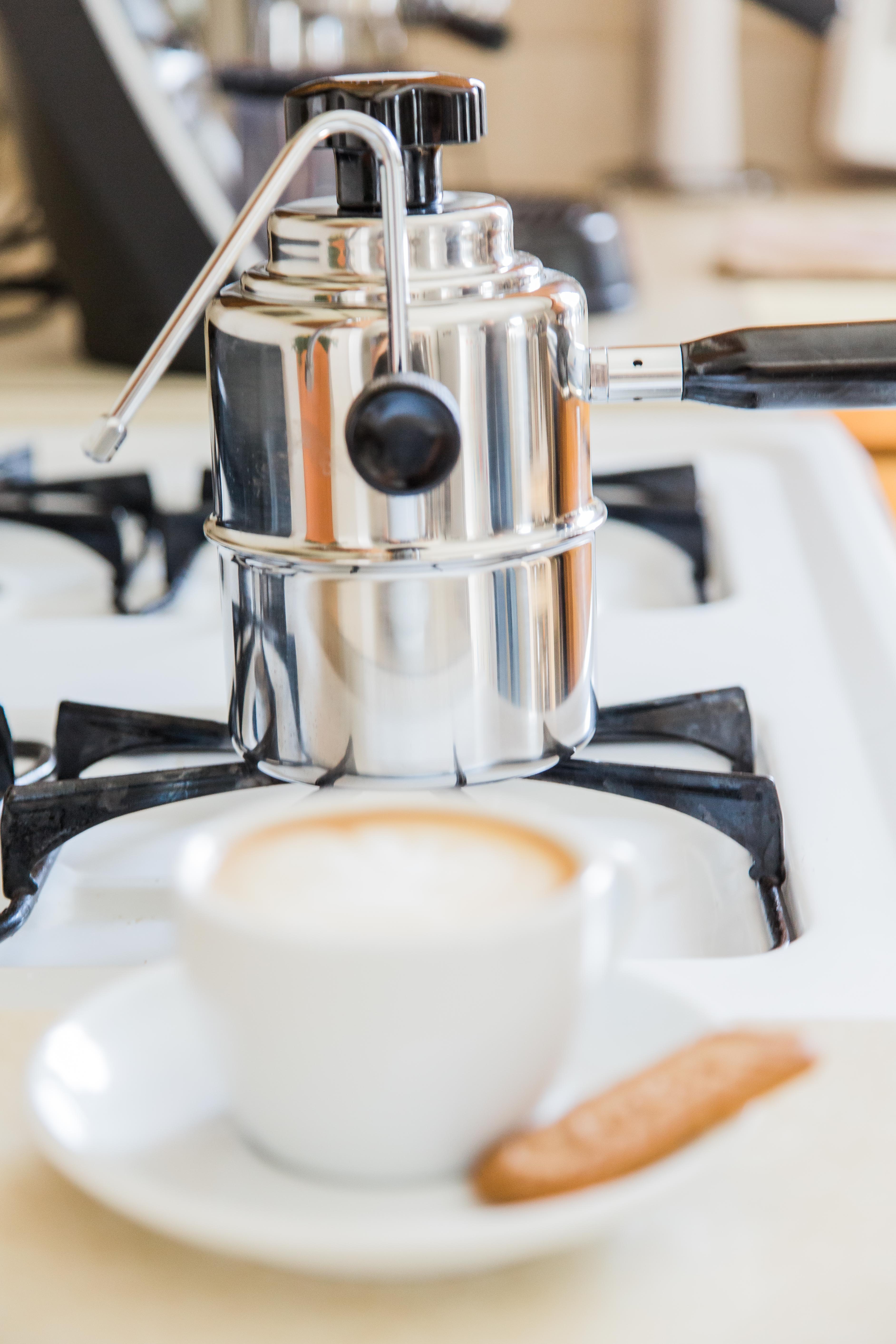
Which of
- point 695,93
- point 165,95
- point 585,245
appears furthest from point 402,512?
point 695,93

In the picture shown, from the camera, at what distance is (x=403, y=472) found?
0.34m

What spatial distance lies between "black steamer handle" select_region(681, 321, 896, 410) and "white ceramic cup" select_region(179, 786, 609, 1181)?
7.3 inches

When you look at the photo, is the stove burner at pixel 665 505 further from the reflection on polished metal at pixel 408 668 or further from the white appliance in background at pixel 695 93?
the white appliance in background at pixel 695 93

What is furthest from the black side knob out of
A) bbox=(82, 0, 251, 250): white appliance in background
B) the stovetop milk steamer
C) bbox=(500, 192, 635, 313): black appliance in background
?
bbox=(500, 192, 635, 313): black appliance in background

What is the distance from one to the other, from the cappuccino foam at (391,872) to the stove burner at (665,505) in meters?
0.38

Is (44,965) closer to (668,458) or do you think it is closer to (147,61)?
(668,458)

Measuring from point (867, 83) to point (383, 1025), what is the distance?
1.90 m

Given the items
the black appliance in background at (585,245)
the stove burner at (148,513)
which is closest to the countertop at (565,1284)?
the stove burner at (148,513)

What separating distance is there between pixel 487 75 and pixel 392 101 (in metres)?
1.82

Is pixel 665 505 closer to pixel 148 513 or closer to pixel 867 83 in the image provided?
pixel 148 513

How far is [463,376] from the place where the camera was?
0.36 metres

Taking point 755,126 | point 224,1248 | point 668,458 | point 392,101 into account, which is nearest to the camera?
point 224,1248

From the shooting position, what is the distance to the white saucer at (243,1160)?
21 cm

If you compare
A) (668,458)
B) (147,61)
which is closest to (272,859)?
(668,458)
